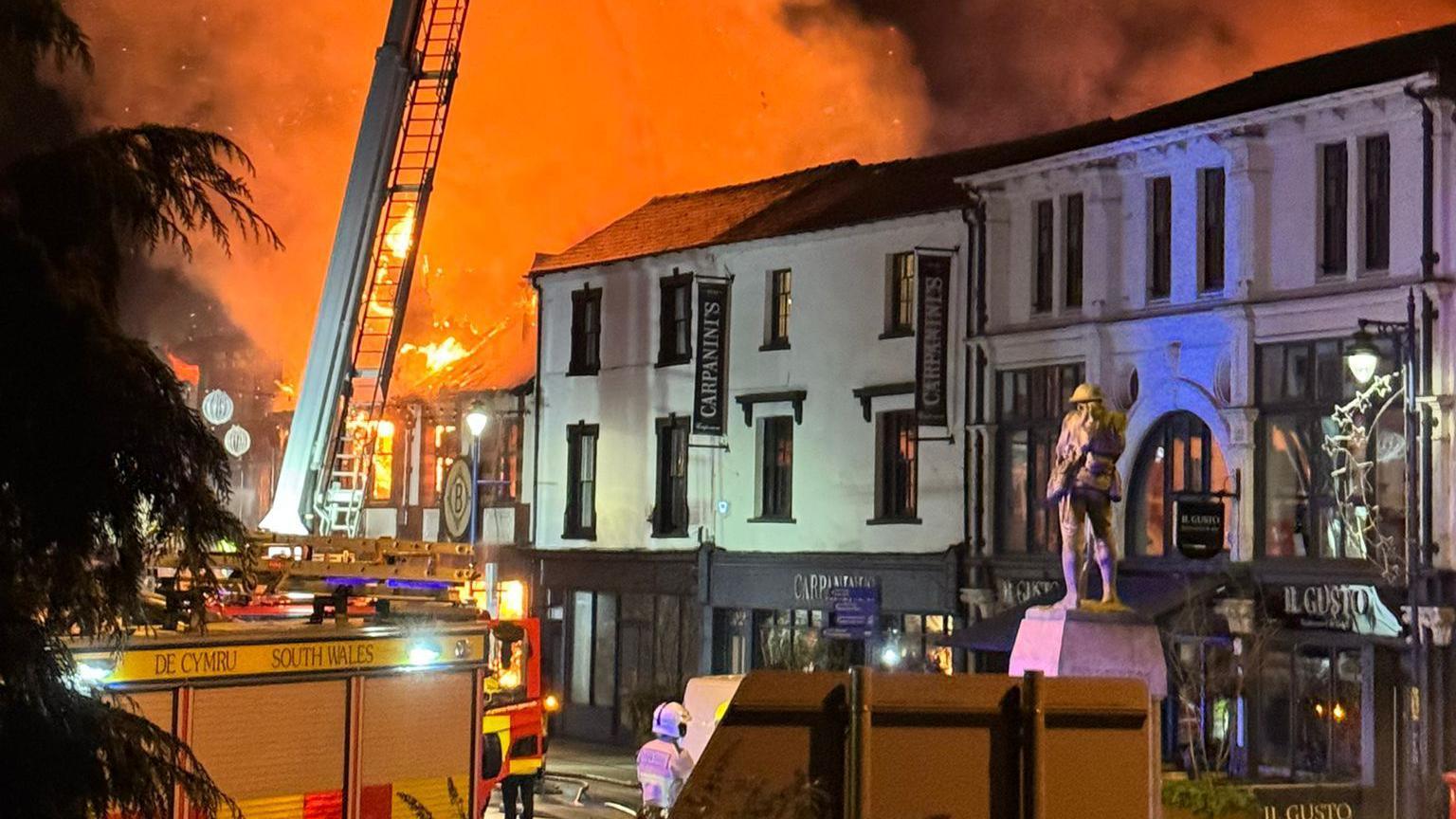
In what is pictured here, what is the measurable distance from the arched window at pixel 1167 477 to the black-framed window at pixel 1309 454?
812mm

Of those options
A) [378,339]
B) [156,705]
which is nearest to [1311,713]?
[378,339]

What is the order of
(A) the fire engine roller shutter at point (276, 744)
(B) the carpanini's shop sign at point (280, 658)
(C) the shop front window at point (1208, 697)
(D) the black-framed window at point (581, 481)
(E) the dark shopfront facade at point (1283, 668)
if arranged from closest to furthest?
(B) the carpanini's shop sign at point (280, 658)
(A) the fire engine roller shutter at point (276, 744)
(E) the dark shopfront facade at point (1283, 668)
(C) the shop front window at point (1208, 697)
(D) the black-framed window at point (581, 481)

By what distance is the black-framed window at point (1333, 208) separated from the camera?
91.4 feet

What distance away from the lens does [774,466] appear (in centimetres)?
3803

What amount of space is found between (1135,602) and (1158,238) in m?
5.62

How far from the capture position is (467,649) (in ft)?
47.8

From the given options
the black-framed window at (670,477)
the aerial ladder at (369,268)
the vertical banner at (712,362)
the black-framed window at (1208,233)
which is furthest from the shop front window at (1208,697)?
the black-framed window at (670,477)

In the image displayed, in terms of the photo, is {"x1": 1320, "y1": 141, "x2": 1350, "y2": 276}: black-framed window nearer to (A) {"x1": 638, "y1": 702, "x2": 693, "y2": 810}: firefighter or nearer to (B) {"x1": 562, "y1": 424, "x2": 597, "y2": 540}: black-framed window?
(A) {"x1": 638, "y1": 702, "x2": 693, "y2": 810}: firefighter

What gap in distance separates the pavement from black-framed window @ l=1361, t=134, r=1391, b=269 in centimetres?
1260

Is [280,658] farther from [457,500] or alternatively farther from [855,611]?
[457,500]

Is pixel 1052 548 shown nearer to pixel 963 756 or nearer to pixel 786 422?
pixel 786 422

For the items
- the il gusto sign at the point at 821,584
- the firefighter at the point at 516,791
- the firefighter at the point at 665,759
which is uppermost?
the il gusto sign at the point at 821,584

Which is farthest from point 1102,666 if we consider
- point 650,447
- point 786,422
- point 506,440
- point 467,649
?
point 506,440

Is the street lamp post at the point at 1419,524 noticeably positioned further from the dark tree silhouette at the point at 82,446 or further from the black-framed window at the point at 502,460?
the black-framed window at the point at 502,460
